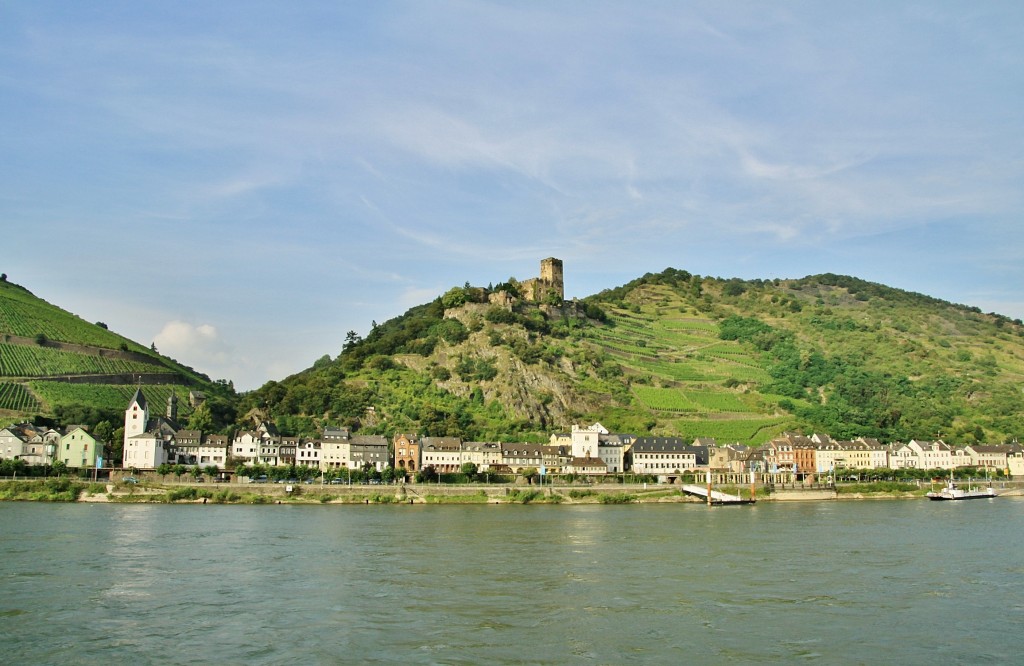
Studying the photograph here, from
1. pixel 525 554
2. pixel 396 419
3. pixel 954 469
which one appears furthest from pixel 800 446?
pixel 525 554

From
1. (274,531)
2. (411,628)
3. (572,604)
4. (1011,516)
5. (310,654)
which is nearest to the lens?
(310,654)

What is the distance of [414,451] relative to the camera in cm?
9069

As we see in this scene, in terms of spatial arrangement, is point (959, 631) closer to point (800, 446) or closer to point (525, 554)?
point (525, 554)

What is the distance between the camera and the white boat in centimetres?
8694

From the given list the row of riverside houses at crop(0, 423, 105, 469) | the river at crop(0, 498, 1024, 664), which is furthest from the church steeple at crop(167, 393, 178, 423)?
the river at crop(0, 498, 1024, 664)

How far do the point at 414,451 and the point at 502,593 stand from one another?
199ft

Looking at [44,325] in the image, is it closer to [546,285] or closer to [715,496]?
[546,285]

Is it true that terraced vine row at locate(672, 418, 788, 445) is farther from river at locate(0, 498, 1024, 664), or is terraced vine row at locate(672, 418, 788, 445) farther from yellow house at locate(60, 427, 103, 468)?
yellow house at locate(60, 427, 103, 468)

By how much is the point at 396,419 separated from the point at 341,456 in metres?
12.8

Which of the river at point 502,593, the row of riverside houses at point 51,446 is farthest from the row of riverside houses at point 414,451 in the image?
the river at point 502,593

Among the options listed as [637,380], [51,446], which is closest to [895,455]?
[637,380]

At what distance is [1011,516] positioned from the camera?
6438 cm

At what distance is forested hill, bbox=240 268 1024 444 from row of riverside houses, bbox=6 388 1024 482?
249 inches

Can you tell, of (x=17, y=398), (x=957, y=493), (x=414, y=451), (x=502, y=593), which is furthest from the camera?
(x=17, y=398)
